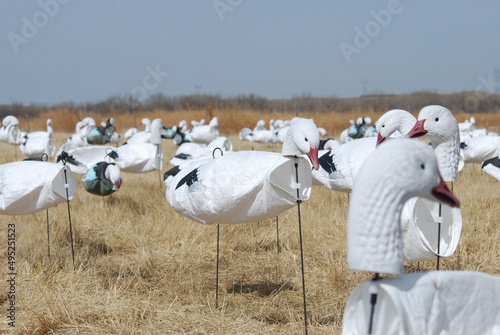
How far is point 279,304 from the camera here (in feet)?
13.1

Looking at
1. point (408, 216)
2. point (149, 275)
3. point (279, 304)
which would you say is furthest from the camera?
point (149, 275)

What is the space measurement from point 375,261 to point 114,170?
496 centimetres

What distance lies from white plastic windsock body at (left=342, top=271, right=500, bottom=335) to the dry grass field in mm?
1774

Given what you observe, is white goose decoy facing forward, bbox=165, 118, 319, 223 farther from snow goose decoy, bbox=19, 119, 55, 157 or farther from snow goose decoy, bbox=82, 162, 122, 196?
snow goose decoy, bbox=19, 119, 55, 157

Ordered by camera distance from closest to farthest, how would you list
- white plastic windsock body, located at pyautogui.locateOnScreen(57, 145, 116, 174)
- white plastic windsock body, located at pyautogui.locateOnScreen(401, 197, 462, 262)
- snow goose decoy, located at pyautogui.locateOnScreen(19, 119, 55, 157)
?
white plastic windsock body, located at pyautogui.locateOnScreen(401, 197, 462, 262) → white plastic windsock body, located at pyautogui.locateOnScreen(57, 145, 116, 174) → snow goose decoy, located at pyautogui.locateOnScreen(19, 119, 55, 157)

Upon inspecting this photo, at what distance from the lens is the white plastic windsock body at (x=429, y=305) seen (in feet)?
5.33

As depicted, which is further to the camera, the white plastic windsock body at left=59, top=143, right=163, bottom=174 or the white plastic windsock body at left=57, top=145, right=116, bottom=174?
the white plastic windsock body at left=59, top=143, right=163, bottom=174

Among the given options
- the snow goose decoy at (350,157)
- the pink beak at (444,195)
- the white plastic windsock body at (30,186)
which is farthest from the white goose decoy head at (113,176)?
the pink beak at (444,195)

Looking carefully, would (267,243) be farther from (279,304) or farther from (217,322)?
(217,322)

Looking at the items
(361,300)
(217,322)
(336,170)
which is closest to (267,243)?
(336,170)

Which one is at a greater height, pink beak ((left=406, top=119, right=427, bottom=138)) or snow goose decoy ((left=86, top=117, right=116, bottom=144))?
snow goose decoy ((left=86, top=117, right=116, bottom=144))

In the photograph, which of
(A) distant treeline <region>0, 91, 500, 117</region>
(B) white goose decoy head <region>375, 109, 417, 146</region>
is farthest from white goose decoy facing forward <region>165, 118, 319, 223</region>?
(A) distant treeline <region>0, 91, 500, 117</region>

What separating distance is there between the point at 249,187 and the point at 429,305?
1.67m

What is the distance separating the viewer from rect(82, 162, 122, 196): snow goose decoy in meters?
6.14
